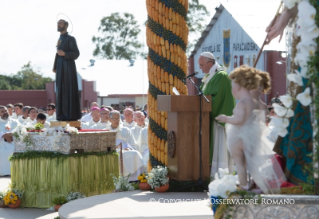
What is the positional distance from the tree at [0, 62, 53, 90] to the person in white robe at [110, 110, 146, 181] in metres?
64.4

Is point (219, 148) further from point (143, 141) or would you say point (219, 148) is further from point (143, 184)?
point (143, 141)

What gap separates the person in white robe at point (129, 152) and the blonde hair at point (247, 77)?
25.8ft

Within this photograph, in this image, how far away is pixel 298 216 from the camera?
4.80m

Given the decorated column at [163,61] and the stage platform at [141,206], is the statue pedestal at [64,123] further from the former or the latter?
the stage platform at [141,206]

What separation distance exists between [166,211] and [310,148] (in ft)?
7.03

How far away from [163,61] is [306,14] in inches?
170

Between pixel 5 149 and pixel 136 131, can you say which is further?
pixel 5 149

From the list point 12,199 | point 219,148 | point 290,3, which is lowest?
point 12,199

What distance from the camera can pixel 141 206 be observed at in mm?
7066

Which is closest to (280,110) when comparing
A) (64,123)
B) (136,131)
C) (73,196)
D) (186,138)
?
(186,138)

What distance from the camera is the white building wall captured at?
29.0m

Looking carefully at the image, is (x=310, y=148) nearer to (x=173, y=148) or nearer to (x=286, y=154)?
(x=286, y=154)

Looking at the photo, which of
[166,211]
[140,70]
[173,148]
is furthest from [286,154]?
[140,70]

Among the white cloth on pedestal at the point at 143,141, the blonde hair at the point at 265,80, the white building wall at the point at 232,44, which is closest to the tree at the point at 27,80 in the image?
the white building wall at the point at 232,44
